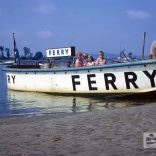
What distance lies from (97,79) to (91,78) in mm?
342

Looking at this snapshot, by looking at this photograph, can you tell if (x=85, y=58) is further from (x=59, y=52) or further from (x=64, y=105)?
(x=64, y=105)

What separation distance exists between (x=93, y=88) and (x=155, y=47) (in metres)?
3.55

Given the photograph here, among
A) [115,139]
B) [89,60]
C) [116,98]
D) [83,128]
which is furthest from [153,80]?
[115,139]

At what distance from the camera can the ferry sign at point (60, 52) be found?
19797 mm

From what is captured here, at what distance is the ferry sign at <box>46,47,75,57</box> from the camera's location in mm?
19797

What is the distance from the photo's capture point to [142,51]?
1652cm

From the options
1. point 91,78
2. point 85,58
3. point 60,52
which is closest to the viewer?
point 91,78

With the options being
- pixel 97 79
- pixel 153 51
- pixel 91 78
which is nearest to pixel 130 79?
pixel 153 51

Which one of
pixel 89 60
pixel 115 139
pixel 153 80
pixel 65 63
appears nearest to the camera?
pixel 115 139

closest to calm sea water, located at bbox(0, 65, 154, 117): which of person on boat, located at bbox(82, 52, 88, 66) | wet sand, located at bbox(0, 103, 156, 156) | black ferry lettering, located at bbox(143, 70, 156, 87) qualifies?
black ferry lettering, located at bbox(143, 70, 156, 87)

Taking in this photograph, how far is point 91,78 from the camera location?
1662 centimetres

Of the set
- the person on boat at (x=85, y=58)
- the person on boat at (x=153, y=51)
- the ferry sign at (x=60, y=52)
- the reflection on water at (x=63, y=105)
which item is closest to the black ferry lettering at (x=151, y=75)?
the person on boat at (x=153, y=51)

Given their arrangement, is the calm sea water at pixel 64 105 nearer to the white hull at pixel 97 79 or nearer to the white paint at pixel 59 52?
the white hull at pixel 97 79

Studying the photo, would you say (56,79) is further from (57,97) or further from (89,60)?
(89,60)
